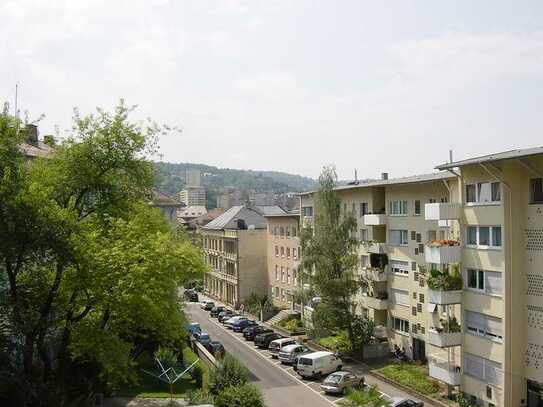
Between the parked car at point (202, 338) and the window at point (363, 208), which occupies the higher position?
the window at point (363, 208)

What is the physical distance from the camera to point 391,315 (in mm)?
47094

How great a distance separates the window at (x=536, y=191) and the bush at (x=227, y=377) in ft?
55.4

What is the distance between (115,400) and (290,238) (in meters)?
35.3

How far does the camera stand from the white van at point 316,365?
137 feet

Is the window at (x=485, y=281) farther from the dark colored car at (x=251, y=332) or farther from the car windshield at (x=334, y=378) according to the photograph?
the dark colored car at (x=251, y=332)

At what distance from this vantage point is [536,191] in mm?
30266

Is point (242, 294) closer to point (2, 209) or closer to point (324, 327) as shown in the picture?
point (324, 327)

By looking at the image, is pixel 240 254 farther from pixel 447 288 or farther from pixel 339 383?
pixel 447 288

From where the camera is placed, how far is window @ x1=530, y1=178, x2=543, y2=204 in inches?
1180

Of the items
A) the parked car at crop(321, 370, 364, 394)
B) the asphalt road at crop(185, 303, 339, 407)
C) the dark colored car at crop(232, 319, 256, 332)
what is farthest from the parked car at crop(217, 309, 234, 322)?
the parked car at crop(321, 370, 364, 394)

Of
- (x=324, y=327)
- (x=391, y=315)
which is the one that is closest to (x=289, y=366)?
(x=324, y=327)

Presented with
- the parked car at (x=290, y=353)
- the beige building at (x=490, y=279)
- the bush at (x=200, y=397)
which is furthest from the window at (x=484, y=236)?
the parked car at (x=290, y=353)

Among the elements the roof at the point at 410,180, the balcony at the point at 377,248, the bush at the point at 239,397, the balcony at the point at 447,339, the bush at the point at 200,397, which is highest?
the roof at the point at 410,180

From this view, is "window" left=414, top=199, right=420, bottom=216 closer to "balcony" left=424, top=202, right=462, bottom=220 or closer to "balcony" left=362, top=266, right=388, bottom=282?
"balcony" left=362, top=266, right=388, bottom=282
